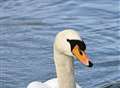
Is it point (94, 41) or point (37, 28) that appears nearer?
point (94, 41)

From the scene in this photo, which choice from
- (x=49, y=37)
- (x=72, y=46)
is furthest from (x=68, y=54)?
(x=49, y=37)

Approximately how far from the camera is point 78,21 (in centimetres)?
974

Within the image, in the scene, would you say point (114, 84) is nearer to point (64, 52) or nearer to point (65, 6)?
point (64, 52)

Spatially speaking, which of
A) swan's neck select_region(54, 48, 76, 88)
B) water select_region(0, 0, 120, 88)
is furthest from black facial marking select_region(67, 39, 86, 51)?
water select_region(0, 0, 120, 88)

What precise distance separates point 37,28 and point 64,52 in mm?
4136

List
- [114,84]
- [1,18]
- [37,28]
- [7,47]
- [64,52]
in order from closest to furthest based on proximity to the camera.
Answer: [64,52] → [114,84] → [7,47] → [37,28] → [1,18]

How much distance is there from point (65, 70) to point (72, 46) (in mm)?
604

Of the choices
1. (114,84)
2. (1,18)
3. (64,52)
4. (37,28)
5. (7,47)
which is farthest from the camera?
(1,18)

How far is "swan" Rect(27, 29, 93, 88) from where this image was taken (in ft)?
16.4

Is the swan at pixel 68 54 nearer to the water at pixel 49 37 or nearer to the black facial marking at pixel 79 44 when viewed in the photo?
the black facial marking at pixel 79 44

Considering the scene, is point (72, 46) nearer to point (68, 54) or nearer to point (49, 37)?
point (68, 54)

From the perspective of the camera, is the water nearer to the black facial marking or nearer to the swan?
the swan

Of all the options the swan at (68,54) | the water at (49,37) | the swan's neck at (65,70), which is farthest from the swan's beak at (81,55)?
the water at (49,37)

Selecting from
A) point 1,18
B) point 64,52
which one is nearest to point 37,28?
point 1,18
